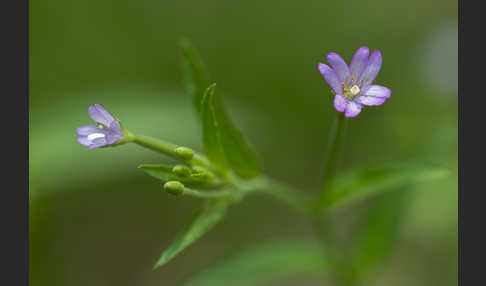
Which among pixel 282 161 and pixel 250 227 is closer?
pixel 250 227

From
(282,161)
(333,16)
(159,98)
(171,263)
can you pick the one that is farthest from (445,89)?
(171,263)

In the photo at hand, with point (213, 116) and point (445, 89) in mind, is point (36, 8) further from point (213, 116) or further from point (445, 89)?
point (445, 89)

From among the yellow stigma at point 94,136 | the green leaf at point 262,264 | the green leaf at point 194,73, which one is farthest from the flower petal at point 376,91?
the green leaf at point 262,264

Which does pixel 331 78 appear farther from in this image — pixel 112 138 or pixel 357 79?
pixel 112 138

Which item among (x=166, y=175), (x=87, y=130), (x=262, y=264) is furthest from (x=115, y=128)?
(x=262, y=264)

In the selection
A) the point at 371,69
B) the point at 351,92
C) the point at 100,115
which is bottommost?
the point at 100,115

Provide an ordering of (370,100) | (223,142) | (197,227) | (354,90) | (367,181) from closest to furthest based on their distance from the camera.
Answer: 1. (370,100)
2. (354,90)
3. (197,227)
4. (223,142)
5. (367,181)

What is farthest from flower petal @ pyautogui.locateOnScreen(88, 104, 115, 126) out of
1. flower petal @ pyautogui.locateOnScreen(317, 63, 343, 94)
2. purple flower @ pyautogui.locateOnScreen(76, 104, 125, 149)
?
flower petal @ pyautogui.locateOnScreen(317, 63, 343, 94)
